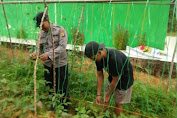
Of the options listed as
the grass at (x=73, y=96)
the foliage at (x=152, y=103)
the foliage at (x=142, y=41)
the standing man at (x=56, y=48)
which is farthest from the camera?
the foliage at (x=142, y=41)

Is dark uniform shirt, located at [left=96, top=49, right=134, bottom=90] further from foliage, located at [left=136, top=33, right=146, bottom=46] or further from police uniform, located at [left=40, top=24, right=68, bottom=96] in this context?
foliage, located at [left=136, top=33, right=146, bottom=46]

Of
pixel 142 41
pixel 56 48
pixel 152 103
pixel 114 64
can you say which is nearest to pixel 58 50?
pixel 56 48

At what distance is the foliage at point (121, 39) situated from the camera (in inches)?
166

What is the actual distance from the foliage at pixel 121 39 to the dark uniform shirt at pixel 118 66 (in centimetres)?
255

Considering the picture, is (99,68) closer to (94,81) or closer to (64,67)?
(64,67)

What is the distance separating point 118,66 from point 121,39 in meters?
2.77

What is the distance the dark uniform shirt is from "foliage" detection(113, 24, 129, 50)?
8.36 ft

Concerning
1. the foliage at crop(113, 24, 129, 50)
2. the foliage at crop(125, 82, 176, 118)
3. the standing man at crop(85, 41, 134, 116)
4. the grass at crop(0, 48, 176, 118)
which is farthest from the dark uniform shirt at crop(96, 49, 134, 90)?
the foliage at crop(113, 24, 129, 50)

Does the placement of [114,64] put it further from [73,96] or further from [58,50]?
Answer: [73,96]

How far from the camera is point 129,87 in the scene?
6.06 ft

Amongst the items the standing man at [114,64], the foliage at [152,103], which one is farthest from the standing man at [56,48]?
the foliage at [152,103]

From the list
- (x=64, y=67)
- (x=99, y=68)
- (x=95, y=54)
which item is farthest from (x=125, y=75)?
(x=64, y=67)

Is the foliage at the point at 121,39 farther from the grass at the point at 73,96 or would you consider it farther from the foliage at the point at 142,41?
the grass at the point at 73,96

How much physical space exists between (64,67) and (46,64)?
9.8 inches
